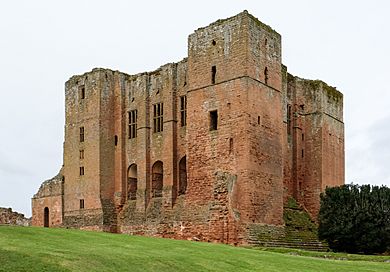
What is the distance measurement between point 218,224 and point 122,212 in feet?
36.9

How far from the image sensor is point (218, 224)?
1321 inches

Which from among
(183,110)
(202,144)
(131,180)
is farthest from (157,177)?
(202,144)

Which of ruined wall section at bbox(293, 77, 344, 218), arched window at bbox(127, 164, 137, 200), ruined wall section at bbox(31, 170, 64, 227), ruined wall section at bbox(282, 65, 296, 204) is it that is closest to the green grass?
ruined wall section at bbox(282, 65, 296, 204)

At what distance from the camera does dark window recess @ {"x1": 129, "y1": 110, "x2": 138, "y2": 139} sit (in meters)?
43.7

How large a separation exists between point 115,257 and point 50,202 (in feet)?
104

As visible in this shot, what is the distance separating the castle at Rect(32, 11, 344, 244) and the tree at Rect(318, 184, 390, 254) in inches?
118

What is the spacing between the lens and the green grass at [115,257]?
15.1m

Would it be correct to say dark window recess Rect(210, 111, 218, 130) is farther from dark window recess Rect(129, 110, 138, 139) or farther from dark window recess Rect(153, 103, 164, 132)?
dark window recess Rect(129, 110, 138, 139)

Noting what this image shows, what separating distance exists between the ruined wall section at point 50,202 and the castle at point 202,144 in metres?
0.08

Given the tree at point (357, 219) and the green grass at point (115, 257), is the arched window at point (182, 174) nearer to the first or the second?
the tree at point (357, 219)

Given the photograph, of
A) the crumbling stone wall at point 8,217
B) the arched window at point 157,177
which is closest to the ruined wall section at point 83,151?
the crumbling stone wall at point 8,217

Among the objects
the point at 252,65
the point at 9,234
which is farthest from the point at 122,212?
the point at 9,234

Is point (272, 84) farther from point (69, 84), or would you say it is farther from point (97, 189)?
point (69, 84)

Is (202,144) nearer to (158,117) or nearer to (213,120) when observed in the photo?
(213,120)
